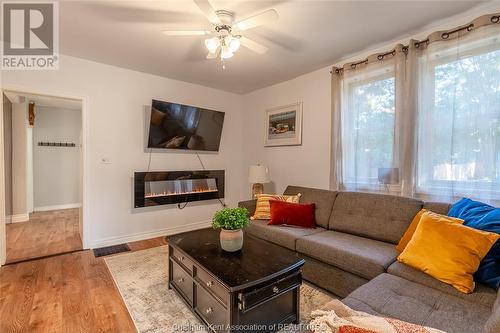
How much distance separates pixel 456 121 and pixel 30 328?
3705 millimetres

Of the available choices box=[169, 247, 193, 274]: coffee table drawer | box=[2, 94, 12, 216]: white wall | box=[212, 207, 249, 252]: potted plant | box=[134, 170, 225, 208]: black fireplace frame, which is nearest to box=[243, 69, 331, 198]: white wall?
box=[134, 170, 225, 208]: black fireplace frame

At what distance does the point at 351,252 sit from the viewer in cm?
197

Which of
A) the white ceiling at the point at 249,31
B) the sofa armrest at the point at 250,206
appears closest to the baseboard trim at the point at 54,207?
the white ceiling at the point at 249,31

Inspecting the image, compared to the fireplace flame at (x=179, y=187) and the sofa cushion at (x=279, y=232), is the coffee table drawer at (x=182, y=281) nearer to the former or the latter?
the sofa cushion at (x=279, y=232)

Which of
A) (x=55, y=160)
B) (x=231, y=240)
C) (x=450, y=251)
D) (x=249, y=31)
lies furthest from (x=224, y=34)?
(x=55, y=160)

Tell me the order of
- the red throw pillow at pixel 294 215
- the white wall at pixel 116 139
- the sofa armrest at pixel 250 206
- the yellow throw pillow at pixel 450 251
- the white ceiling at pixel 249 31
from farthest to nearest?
1. the sofa armrest at pixel 250 206
2. the white wall at pixel 116 139
3. the red throw pillow at pixel 294 215
4. the white ceiling at pixel 249 31
5. the yellow throw pillow at pixel 450 251

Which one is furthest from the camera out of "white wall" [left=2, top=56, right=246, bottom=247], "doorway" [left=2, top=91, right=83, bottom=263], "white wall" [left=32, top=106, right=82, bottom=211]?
"white wall" [left=32, top=106, right=82, bottom=211]

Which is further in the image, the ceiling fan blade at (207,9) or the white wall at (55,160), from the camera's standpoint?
the white wall at (55,160)

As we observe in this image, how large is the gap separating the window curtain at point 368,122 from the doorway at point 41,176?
339cm

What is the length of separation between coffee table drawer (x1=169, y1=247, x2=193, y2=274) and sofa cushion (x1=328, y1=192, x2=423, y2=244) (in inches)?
62.4

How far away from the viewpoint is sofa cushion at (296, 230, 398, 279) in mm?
1832

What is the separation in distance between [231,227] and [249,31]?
6.20 feet

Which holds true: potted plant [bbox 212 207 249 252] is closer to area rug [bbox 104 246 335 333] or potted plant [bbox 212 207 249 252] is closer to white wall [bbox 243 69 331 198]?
area rug [bbox 104 246 335 333]

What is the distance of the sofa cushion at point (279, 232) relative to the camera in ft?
7.98
